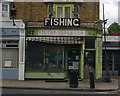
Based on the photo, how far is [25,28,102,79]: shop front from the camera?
639 inches

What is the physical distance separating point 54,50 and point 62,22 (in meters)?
2.25

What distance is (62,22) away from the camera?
16.4 m

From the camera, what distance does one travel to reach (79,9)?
680 inches

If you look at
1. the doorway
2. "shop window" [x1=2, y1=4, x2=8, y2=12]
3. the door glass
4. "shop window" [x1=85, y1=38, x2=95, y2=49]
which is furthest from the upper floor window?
"shop window" [x1=85, y1=38, x2=95, y2=49]

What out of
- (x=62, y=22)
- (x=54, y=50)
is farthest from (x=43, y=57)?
(x=62, y=22)

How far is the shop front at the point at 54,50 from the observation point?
16.2 meters

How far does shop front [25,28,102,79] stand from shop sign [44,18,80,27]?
46 cm

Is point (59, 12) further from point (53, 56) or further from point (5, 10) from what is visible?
point (5, 10)

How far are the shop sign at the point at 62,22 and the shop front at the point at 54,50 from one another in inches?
18.1

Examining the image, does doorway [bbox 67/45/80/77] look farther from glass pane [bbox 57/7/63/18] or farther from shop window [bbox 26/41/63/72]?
glass pane [bbox 57/7/63/18]

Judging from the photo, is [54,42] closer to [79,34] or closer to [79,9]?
[79,34]

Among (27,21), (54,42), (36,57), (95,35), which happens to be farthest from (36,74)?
(95,35)

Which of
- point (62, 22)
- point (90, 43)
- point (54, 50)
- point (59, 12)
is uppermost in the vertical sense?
point (59, 12)

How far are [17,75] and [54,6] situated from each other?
610cm
